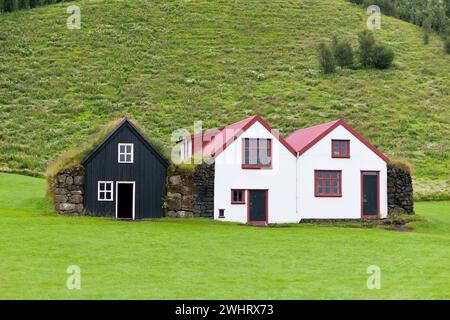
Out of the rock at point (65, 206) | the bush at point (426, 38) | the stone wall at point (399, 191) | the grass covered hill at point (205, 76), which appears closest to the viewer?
the rock at point (65, 206)

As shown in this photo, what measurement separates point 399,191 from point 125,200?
637 inches

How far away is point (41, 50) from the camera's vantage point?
110 m

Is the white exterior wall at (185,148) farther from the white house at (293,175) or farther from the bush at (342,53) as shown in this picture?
the bush at (342,53)

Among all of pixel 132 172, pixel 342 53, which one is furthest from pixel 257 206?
pixel 342 53

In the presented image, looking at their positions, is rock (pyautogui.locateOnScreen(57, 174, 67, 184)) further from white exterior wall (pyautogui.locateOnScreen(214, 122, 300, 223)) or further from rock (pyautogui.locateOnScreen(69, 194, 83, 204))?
white exterior wall (pyautogui.locateOnScreen(214, 122, 300, 223))

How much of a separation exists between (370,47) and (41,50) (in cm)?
4835

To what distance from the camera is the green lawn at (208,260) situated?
57.2 ft

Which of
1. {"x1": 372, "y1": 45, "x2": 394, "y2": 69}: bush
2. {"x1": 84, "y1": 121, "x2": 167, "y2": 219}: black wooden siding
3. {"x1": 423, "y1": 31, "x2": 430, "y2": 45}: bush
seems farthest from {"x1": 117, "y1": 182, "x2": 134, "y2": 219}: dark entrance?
{"x1": 423, "y1": 31, "x2": 430, "y2": 45}: bush

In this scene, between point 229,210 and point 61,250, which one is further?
point 229,210

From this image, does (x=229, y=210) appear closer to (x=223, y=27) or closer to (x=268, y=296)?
(x=268, y=296)

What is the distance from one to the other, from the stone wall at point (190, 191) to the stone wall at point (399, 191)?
429 inches

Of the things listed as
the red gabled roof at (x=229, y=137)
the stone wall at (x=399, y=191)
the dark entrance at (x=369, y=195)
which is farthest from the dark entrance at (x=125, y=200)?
the stone wall at (x=399, y=191)

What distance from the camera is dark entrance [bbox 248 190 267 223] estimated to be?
41.7 m
